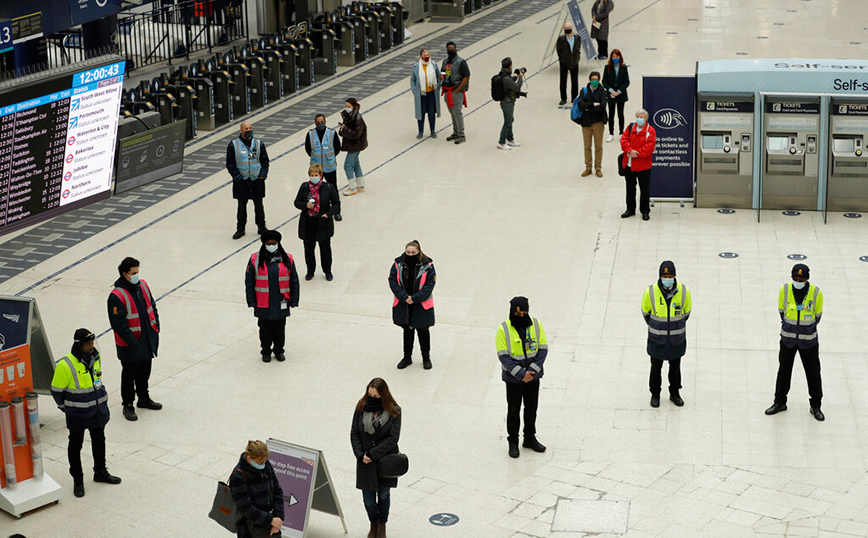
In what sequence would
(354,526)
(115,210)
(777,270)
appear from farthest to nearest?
(115,210) → (777,270) → (354,526)

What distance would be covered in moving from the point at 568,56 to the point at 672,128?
6.14m

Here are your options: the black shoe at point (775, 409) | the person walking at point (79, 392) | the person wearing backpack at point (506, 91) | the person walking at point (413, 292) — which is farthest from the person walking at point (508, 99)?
the person walking at point (79, 392)

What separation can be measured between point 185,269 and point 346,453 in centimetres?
554

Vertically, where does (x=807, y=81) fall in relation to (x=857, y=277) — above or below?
above

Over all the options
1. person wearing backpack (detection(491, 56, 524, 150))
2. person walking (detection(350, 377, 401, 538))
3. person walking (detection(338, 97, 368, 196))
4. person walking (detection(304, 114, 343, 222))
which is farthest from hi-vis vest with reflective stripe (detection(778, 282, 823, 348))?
person wearing backpack (detection(491, 56, 524, 150))

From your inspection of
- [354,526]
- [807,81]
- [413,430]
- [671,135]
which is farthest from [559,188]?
[354,526]

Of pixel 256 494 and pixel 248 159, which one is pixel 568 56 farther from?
pixel 256 494

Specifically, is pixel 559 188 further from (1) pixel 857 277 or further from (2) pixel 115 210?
(2) pixel 115 210

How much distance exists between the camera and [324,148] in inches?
679

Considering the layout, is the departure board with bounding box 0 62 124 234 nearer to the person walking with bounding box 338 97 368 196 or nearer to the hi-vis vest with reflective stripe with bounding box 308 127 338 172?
the hi-vis vest with reflective stripe with bounding box 308 127 338 172

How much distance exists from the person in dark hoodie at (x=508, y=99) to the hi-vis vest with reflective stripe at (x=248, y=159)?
16.6ft

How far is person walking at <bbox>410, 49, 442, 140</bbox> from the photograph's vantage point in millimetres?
20844

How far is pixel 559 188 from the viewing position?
1866cm

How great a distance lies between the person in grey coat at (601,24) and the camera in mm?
26578
